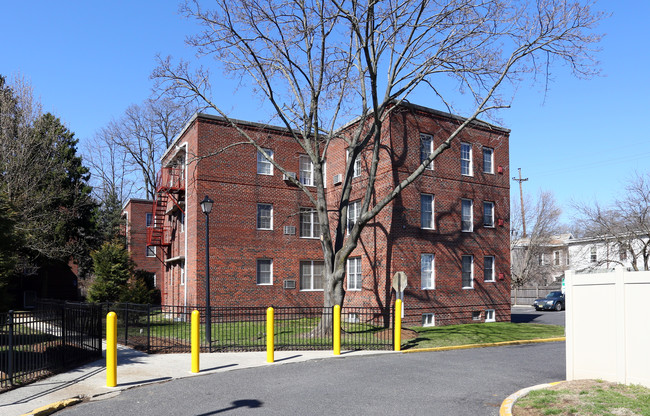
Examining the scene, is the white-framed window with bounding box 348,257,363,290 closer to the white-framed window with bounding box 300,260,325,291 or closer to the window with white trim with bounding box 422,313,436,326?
the white-framed window with bounding box 300,260,325,291

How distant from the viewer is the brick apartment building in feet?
78.1

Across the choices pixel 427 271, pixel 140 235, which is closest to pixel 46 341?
pixel 427 271

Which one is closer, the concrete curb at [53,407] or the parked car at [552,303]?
the concrete curb at [53,407]

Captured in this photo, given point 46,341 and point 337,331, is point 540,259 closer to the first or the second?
point 337,331

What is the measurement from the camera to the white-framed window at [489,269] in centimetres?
2666

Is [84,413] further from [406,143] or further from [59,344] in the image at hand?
[406,143]

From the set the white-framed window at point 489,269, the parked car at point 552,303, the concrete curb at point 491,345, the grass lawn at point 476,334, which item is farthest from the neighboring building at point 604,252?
the concrete curb at point 491,345

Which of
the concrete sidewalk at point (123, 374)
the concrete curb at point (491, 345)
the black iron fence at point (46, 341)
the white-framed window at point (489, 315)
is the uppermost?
the black iron fence at point (46, 341)

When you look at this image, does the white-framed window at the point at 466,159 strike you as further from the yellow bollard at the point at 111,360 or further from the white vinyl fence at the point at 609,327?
the yellow bollard at the point at 111,360

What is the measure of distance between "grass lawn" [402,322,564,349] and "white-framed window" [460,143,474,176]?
7212mm

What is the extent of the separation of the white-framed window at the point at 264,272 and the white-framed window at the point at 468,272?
29.9 ft

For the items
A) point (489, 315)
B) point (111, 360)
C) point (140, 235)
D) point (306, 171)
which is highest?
point (306, 171)

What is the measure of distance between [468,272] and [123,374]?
1807 centimetres

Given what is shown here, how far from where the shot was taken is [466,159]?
86.5 feet
